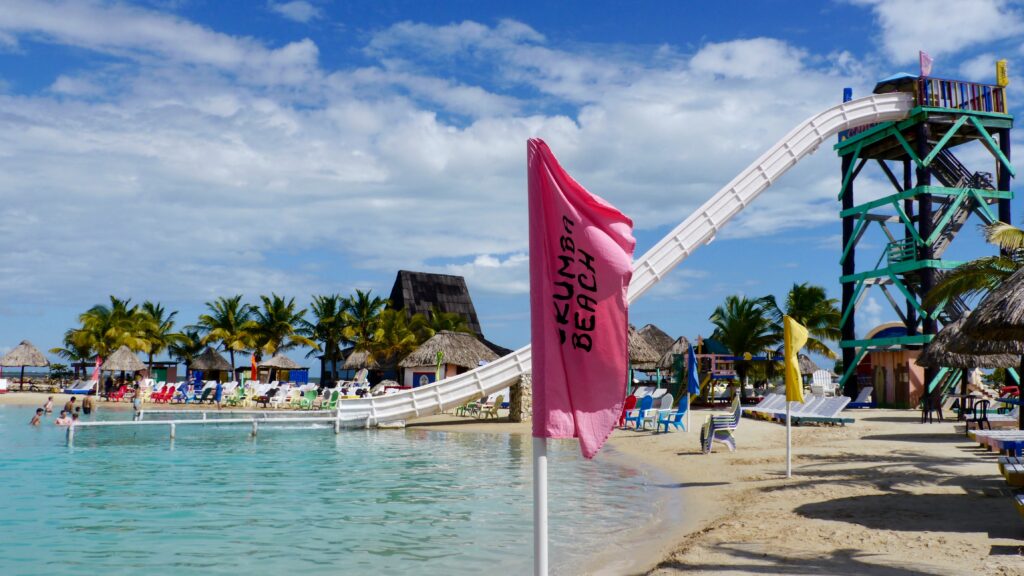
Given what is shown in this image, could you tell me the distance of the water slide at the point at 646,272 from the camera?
2150 centimetres

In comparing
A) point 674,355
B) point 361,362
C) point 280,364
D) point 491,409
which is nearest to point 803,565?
point 491,409

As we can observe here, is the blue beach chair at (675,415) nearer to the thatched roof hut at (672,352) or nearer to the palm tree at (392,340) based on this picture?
the thatched roof hut at (672,352)

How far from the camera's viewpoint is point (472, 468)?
14.1 metres

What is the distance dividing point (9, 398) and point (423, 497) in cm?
3893

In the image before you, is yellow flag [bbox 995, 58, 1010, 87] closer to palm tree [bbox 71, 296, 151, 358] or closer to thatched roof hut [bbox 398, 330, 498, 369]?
thatched roof hut [bbox 398, 330, 498, 369]

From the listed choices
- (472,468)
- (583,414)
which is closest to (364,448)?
(472,468)

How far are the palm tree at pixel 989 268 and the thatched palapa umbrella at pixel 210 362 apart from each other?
39.1 meters

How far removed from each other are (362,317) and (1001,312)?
37.8 m

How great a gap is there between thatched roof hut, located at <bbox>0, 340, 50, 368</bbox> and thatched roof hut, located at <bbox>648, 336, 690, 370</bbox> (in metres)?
39.8

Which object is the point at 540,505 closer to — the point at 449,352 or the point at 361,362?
the point at 449,352

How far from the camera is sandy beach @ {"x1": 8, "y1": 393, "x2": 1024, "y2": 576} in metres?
5.96

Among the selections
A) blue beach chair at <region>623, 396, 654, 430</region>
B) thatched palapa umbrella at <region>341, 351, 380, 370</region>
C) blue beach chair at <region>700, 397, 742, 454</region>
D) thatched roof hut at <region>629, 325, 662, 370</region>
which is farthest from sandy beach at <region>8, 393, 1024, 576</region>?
thatched palapa umbrella at <region>341, 351, 380, 370</region>

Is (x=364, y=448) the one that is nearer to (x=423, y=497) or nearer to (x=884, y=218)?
(x=423, y=497)

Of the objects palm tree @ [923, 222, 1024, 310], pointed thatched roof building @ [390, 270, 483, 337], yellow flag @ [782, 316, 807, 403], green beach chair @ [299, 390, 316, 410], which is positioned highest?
pointed thatched roof building @ [390, 270, 483, 337]
